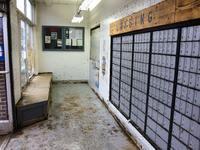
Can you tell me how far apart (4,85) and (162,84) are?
8.25 ft

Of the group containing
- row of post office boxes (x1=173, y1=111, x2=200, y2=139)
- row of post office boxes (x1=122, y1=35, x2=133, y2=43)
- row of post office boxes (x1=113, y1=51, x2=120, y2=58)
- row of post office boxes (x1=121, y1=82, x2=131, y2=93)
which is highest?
row of post office boxes (x1=122, y1=35, x2=133, y2=43)

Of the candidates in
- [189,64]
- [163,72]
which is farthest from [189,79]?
[163,72]

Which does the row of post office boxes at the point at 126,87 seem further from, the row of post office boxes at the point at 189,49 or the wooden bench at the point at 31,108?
the wooden bench at the point at 31,108

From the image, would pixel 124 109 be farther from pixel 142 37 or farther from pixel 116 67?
pixel 142 37

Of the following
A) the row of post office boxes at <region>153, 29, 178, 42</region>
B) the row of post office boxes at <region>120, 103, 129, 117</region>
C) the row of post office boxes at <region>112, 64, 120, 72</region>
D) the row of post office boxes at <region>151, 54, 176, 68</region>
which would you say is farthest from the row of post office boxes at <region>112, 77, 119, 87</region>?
the row of post office boxes at <region>153, 29, 178, 42</region>

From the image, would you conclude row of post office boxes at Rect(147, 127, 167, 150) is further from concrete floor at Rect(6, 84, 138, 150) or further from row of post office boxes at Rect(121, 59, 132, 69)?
row of post office boxes at Rect(121, 59, 132, 69)

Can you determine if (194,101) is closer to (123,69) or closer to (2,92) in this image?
(123,69)

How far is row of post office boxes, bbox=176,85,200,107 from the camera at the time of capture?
1.64 m

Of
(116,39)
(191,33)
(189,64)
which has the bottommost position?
(189,64)

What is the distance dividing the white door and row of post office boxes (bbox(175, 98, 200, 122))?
262 centimetres

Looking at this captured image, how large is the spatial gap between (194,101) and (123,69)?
1796mm

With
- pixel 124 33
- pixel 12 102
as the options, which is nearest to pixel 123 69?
pixel 124 33

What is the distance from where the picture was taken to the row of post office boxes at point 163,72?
1.97 m

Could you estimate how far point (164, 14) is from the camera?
2.00 metres
